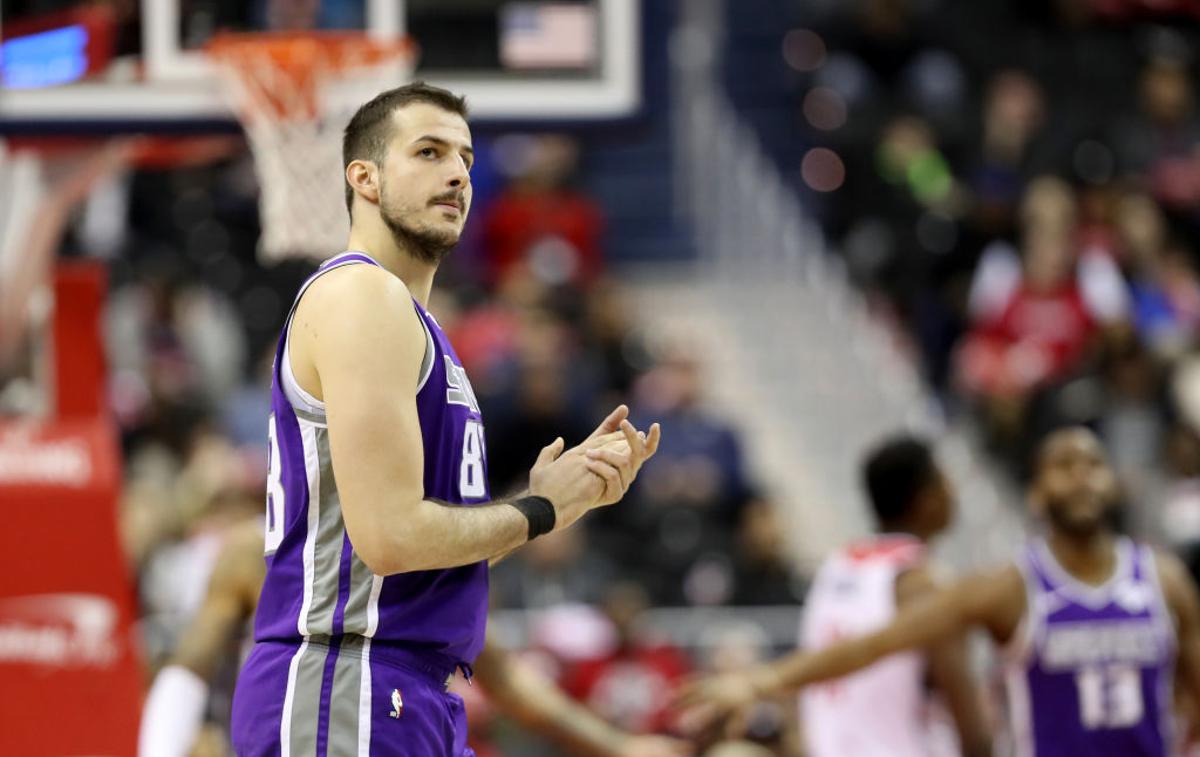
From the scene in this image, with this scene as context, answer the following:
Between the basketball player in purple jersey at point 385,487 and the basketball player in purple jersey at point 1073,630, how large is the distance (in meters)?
2.36

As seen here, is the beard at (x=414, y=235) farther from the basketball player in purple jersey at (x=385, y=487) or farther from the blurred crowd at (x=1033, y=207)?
the blurred crowd at (x=1033, y=207)

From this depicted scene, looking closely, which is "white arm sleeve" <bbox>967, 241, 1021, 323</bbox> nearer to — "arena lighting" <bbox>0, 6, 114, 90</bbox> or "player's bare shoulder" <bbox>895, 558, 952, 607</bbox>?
"player's bare shoulder" <bbox>895, 558, 952, 607</bbox>

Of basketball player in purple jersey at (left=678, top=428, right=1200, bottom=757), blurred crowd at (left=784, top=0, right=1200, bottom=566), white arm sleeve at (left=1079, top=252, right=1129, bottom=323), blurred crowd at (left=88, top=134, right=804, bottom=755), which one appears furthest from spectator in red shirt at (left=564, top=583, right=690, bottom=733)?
white arm sleeve at (left=1079, top=252, right=1129, bottom=323)

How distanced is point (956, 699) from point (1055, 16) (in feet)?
38.1

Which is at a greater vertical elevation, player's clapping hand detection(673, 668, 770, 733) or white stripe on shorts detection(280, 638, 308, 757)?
white stripe on shorts detection(280, 638, 308, 757)

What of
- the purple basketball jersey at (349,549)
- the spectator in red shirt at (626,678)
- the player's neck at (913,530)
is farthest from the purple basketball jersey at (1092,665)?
the spectator in red shirt at (626,678)

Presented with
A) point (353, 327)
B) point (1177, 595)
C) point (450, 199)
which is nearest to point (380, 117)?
point (450, 199)

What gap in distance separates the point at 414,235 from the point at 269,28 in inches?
161

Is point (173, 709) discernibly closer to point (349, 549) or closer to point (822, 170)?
point (349, 549)

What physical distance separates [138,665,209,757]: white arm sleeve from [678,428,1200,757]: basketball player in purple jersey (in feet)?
5.49

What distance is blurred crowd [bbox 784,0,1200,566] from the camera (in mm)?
12086

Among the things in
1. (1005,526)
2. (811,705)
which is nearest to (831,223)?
(1005,526)

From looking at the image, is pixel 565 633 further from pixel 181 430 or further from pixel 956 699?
pixel 956 699

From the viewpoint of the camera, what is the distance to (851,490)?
42.4ft
